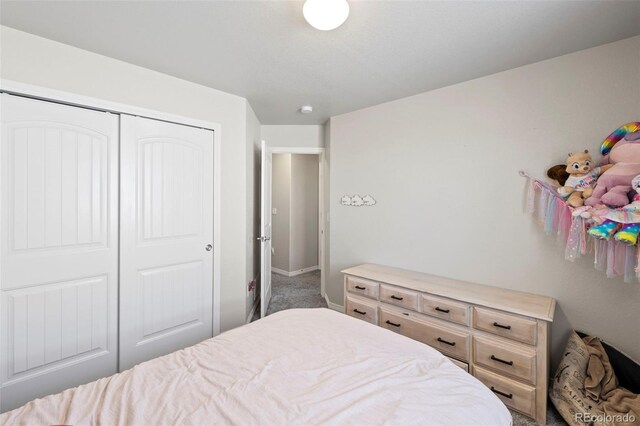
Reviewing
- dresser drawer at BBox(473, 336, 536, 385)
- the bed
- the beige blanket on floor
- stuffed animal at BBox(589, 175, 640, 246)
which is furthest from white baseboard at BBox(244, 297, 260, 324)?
stuffed animal at BBox(589, 175, 640, 246)

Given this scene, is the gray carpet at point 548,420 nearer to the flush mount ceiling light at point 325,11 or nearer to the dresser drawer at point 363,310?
the dresser drawer at point 363,310

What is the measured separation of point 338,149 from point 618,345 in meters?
2.83

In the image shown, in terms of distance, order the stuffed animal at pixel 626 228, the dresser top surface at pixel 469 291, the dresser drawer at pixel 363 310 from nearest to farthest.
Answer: the stuffed animal at pixel 626 228
the dresser top surface at pixel 469 291
the dresser drawer at pixel 363 310

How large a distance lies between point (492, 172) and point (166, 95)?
111 inches

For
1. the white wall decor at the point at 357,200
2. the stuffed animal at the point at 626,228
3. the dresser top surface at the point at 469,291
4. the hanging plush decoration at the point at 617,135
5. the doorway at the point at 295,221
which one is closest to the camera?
the stuffed animal at the point at 626,228

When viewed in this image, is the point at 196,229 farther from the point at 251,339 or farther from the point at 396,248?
the point at 396,248

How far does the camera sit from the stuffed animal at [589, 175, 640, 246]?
1.47 m

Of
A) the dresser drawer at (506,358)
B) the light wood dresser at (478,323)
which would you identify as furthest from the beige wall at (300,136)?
the dresser drawer at (506,358)

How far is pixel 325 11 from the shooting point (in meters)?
1.35

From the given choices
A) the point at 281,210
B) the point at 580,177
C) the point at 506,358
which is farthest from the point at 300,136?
the point at 506,358

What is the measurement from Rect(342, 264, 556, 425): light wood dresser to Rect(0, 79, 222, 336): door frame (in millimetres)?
1362

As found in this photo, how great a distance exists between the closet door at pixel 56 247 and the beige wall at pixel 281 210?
9.85 feet

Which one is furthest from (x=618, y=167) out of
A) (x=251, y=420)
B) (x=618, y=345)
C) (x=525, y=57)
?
(x=251, y=420)

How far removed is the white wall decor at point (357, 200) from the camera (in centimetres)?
306
